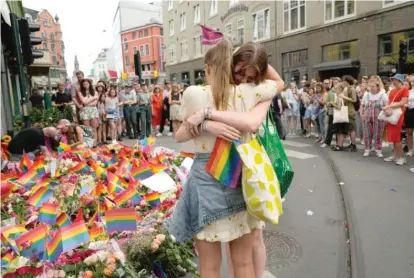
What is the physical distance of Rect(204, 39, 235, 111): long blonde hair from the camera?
1877 mm

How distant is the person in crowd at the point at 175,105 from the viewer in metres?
11.9

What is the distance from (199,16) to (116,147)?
29054 millimetres

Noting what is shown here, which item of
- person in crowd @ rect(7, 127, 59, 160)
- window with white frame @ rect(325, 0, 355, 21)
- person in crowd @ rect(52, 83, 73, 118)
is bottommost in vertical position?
person in crowd @ rect(7, 127, 59, 160)

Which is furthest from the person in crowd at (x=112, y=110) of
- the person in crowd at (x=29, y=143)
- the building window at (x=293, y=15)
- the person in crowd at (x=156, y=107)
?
the building window at (x=293, y=15)

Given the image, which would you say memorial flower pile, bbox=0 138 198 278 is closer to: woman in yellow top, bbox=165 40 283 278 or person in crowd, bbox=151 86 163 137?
woman in yellow top, bbox=165 40 283 278

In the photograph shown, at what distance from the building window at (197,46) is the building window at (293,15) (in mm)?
12128

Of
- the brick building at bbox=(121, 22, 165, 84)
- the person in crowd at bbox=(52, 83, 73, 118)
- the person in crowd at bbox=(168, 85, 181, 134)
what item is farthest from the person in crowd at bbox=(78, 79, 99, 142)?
the brick building at bbox=(121, 22, 165, 84)

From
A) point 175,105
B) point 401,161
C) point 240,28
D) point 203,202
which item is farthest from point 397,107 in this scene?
point 240,28

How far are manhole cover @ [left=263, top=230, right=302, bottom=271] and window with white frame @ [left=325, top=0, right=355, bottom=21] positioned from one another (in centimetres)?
1753

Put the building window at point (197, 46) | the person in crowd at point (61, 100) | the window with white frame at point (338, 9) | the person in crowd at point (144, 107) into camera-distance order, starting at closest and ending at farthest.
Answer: the person in crowd at point (61, 100), the person in crowd at point (144, 107), the window with white frame at point (338, 9), the building window at point (197, 46)

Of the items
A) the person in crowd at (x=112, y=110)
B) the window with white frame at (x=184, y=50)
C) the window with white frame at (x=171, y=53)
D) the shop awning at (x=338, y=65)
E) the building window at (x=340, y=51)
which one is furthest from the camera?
the window with white frame at (x=171, y=53)

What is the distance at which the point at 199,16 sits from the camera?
3288cm

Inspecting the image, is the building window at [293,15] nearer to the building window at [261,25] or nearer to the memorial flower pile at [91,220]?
the building window at [261,25]

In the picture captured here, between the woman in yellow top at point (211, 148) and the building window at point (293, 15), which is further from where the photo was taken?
the building window at point (293, 15)
